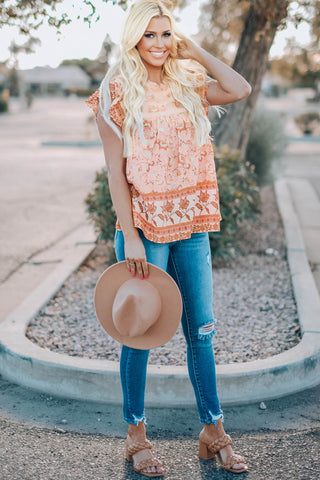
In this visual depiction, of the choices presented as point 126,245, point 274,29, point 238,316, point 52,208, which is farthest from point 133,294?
point 52,208

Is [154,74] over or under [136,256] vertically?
over

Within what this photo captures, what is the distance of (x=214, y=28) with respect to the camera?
9.18m

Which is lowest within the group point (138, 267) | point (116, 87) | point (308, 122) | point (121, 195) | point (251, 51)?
point (308, 122)

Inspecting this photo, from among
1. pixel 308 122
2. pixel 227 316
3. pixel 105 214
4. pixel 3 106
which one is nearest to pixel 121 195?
pixel 227 316

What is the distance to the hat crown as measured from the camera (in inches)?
107

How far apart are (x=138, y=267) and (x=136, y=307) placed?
17 centimetres

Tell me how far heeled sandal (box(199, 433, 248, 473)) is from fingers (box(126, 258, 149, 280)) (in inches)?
33.5

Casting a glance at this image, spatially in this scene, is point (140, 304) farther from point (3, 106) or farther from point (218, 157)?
point (3, 106)

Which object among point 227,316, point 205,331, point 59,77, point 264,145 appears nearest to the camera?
point 205,331

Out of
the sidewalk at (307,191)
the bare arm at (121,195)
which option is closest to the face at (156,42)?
the bare arm at (121,195)

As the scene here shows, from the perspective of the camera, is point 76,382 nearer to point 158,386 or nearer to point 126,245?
point 158,386

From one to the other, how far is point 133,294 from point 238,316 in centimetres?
219

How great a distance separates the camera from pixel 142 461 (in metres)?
2.83

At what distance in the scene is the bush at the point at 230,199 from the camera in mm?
5891
